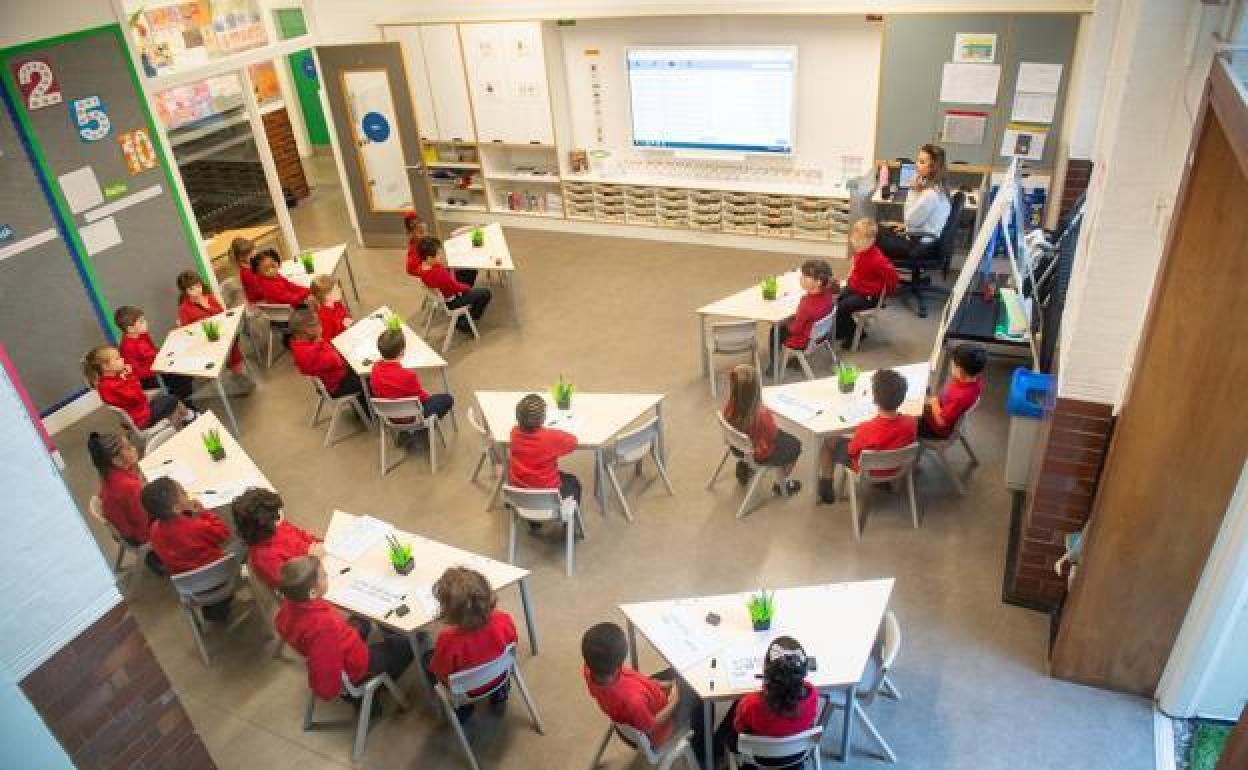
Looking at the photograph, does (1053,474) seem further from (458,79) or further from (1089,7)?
(458,79)

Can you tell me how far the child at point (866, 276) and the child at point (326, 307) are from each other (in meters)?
4.02

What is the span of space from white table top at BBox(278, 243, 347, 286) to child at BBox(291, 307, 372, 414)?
4.37 feet

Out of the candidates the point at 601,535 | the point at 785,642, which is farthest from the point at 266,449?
the point at 785,642

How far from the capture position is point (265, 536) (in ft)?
14.0

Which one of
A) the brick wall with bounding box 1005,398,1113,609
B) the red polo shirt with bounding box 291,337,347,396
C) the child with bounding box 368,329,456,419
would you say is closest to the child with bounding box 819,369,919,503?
the brick wall with bounding box 1005,398,1113,609

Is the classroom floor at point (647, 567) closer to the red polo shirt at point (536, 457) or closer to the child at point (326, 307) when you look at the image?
the red polo shirt at point (536, 457)

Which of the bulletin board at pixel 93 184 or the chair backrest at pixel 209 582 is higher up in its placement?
the bulletin board at pixel 93 184

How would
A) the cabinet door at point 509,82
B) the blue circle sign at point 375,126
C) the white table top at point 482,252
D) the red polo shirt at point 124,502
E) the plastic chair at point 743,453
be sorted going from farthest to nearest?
the blue circle sign at point 375,126, the cabinet door at point 509,82, the white table top at point 482,252, the plastic chair at point 743,453, the red polo shirt at point 124,502

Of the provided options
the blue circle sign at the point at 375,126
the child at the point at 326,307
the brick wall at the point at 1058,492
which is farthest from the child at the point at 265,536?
the blue circle sign at the point at 375,126

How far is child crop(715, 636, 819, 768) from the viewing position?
3109mm

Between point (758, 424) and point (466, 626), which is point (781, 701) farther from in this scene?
point (758, 424)

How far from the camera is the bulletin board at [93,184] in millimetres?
6527

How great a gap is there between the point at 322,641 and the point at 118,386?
126 inches

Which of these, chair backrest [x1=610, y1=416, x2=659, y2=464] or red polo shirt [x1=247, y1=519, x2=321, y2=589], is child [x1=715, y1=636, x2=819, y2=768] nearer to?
chair backrest [x1=610, y1=416, x2=659, y2=464]
